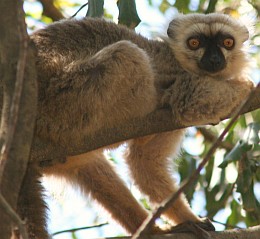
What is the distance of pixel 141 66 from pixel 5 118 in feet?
7.43

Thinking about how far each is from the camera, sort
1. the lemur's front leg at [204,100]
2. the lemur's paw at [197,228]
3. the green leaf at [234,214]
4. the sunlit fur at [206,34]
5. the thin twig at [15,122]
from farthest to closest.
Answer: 1. the green leaf at [234,214]
2. the sunlit fur at [206,34]
3. the lemur's front leg at [204,100]
4. the lemur's paw at [197,228]
5. the thin twig at [15,122]

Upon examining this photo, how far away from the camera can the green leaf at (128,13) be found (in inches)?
301

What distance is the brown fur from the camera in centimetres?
654

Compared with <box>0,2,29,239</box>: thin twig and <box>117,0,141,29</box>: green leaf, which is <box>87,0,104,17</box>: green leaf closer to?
<box>117,0,141,29</box>: green leaf

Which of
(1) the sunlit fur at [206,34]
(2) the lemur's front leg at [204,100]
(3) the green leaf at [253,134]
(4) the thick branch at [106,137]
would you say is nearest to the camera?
(4) the thick branch at [106,137]

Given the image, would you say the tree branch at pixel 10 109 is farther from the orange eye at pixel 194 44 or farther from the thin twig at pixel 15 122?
the orange eye at pixel 194 44

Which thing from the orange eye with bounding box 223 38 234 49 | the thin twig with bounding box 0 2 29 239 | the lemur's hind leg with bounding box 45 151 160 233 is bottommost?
the lemur's hind leg with bounding box 45 151 160 233

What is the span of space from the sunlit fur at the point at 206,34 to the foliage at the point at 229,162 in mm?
606

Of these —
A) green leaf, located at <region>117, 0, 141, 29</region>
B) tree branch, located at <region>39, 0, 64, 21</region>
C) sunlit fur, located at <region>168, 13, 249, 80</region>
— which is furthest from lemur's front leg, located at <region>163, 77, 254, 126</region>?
tree branch, located at <region>39, 0, 64, 21</region>

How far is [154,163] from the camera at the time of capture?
808cm

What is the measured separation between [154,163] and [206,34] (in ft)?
6.45

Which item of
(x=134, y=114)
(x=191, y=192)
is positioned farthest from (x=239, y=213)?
(x=134, y=114)

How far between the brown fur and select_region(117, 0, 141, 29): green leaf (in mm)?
134

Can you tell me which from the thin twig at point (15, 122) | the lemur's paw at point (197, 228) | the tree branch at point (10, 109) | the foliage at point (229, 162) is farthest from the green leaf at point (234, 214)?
the thin twig at point (15, 122)
